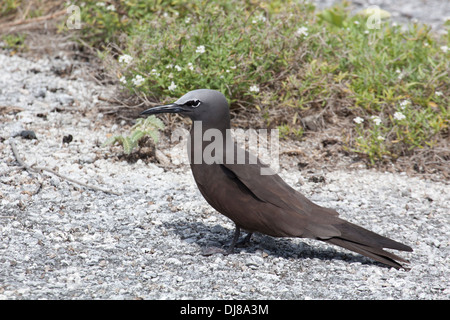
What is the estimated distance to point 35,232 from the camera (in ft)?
13.7

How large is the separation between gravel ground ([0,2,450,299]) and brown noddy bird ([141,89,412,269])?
0.62 feet

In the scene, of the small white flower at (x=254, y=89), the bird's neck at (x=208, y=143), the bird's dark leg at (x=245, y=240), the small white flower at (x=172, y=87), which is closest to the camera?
the bird's neck at (x=208, y=143)

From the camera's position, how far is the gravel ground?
12.0 feet

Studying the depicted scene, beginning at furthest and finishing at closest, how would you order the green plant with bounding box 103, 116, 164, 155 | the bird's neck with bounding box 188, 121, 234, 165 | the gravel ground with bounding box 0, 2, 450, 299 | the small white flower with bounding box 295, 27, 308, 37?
the small white flower with bounding box 295, 27, 308, 37, the green plant with bounding box 103, 116, 164, 155, the bird's neck with bounding box 188, 121, 234, 165, the gravel ground with bounding box 0, 2, 450, 299

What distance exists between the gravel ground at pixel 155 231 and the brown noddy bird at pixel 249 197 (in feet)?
0.62

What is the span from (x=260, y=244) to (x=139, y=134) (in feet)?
5.47

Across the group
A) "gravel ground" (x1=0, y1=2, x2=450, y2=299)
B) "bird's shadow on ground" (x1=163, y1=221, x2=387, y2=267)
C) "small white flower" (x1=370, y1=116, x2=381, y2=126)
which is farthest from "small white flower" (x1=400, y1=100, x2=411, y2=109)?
"bird's shadow on ground" (x1=163, y1=221, x2=387, y2=267)

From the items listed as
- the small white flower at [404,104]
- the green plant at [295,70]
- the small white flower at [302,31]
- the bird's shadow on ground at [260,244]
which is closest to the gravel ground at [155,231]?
the bird's shadow on ground at [260,244]

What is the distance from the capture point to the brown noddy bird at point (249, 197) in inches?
158

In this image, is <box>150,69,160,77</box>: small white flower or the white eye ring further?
<box>150,69,160,77</box>: small white flower

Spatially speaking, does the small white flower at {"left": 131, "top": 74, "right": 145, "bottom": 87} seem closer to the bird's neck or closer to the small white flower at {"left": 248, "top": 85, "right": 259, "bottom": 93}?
the small white flower at {"left": 248, "top": 85, "right": 259, "bottom": 93}

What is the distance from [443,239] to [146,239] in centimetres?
215

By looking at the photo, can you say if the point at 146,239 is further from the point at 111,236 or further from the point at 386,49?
the point at 386,49

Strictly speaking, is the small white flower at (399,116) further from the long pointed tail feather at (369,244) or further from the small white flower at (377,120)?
the long pointed tail feather at (369,244)
